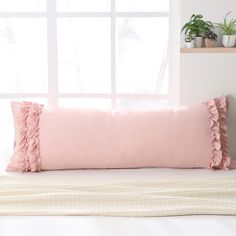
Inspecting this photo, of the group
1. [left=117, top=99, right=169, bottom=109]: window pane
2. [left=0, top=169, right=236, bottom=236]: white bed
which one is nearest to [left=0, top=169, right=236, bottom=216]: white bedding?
[left=0, top=169, right=236, bottom=236]: white bed

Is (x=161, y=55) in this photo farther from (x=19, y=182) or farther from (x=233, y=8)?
(x=19, y=182)

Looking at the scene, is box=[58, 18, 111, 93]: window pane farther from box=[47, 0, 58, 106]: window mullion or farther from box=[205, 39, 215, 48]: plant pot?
box=[205, 39, 215, 48]: plant pot

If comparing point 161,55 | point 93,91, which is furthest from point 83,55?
point 161,55

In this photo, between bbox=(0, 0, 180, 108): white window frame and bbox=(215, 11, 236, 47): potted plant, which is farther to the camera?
bbox=(0, 0, 180, 108): white window frame

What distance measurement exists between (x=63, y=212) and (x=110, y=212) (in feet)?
0.53

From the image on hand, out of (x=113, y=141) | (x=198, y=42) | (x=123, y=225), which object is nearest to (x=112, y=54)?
(x=198, y=42)

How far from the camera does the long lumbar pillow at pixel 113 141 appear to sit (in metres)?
2.08

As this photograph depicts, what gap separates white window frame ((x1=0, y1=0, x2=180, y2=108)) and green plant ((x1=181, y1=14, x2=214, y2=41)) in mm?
143

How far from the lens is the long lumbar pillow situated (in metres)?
2.08

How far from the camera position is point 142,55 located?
2539 millimetres

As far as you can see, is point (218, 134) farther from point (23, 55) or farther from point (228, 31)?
point (23, 55)

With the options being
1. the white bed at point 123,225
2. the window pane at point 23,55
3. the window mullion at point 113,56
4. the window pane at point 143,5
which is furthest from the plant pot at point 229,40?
the window pane at point 23,55

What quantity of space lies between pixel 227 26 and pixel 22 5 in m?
1.10

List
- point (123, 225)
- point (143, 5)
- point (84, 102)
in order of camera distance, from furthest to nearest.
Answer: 1. point (84, 102)
2. point (143, 5)
3. point (123, 225)
